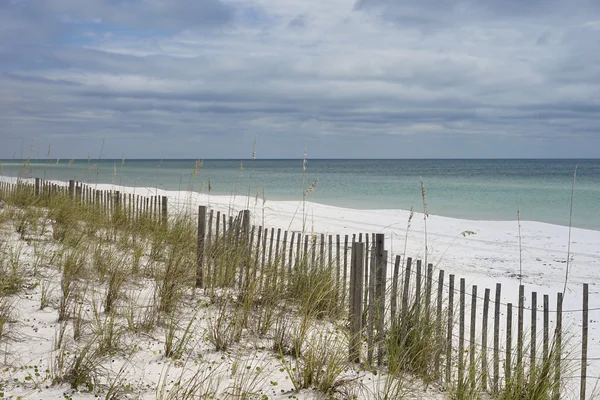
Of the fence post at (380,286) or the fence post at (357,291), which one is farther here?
the fence post at (357,291)

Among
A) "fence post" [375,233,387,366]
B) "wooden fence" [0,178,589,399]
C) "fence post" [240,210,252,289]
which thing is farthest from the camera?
"fence post" [240,210,252,289]

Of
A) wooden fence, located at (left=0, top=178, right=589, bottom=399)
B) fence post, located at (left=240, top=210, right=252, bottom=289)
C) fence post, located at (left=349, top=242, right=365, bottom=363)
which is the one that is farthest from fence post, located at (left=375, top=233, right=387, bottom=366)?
fence post, located at (left=240, top=210, right=252, bottom=289)

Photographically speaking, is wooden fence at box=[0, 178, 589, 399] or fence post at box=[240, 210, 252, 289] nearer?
wooden fence at box=[0, 178, 589, 399]

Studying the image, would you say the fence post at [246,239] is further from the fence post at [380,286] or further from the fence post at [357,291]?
the fence post at [380,286]

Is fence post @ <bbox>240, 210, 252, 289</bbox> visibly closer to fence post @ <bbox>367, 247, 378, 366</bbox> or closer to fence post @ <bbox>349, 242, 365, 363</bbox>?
fence post @ <bbox>349, 242, 365, 363</bbox>

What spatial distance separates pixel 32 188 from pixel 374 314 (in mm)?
10403

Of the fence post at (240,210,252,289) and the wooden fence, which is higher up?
the fence post at (240,210,252,289)

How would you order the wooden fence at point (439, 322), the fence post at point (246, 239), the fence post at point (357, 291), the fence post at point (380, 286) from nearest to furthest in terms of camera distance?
1. the wooden fence at point (439, 322)
2. the fence post at point (380, 286)
3. the fence post at point (357, 291)
4. the fence post at point (246, 239)

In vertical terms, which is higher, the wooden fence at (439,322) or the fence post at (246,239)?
the fence post at (246,239)

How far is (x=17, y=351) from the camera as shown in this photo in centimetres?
364

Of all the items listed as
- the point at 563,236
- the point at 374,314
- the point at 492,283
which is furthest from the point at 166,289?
the point at 563,236

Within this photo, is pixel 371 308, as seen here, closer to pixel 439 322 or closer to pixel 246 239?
pixel 439 322

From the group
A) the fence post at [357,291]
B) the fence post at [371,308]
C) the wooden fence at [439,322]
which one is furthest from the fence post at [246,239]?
the fence post at [371,308]

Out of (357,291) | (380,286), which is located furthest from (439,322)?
(357,291)
